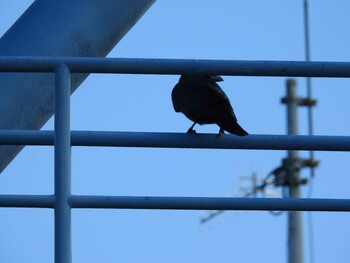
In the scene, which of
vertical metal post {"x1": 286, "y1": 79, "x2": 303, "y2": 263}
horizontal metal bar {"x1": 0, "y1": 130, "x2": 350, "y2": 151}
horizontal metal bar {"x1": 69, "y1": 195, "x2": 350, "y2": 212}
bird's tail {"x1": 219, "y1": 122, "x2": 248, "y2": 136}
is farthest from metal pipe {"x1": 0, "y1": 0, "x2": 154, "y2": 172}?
vertical metal post {"x1": 286, "y1": 79, "x2": 303, "y2": 263}

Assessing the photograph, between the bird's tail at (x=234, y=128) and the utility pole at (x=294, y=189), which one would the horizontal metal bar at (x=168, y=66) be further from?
the utility pole at (x=294, y=189)

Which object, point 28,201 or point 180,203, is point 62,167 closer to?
point 28,201

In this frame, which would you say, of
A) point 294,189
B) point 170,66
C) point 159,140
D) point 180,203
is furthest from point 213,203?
point 294,189

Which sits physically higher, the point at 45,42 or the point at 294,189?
the point at 294,189

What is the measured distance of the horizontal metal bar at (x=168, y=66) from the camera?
10.8 ft

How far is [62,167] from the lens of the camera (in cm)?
322

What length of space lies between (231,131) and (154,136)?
0.43 meters

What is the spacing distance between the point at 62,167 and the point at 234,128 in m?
0.74

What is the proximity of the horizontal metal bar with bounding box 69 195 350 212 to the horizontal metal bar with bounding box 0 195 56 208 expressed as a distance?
90 mm

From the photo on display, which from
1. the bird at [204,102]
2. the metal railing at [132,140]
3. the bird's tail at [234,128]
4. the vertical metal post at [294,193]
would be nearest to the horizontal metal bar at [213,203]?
the metal railing at [132,140]

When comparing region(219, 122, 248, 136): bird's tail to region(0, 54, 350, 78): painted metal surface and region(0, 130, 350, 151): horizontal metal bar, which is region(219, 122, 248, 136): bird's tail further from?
region(0, 54, 350, 78): painted metal surface

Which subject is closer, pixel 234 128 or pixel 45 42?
pixel 234 128

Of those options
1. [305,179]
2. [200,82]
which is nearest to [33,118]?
[200,82]

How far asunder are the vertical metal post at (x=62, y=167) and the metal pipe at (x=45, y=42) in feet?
2.22
